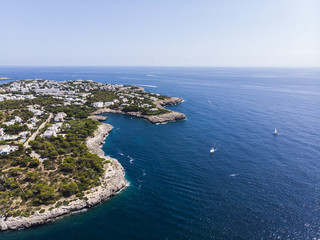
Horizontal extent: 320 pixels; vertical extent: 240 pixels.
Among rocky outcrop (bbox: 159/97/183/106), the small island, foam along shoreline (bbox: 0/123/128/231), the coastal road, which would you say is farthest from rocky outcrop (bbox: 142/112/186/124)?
the coastal road

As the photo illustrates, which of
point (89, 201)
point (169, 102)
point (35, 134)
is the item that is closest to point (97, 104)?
point (169, 102)

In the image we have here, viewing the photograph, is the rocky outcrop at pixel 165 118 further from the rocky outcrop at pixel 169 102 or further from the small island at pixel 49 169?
the rocky outcrop at pixel 169 102

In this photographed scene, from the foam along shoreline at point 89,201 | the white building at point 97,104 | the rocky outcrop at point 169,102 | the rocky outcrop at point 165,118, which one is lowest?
the foam along shoreline at point 89,201

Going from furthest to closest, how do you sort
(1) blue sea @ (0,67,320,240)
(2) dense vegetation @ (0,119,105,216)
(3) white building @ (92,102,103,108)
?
(3) white building @ (92,102,103,108) → (2) dense vegetation @ (0,119,105,216) → (1) blue sea @ (0,67,320,240)

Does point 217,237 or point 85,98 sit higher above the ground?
point 85,98

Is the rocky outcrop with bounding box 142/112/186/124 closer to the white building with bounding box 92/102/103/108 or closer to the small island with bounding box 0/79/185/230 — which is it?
the small island with bounding box 0/79/185/230

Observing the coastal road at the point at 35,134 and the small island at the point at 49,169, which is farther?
the coastal road at the point at 35,134

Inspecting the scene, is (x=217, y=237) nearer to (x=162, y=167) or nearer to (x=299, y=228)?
(x=299, y=228)

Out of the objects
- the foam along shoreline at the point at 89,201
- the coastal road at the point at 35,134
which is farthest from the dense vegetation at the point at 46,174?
the coastal road at the point at 35,134

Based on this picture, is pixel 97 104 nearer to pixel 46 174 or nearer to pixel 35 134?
pixel 35 134

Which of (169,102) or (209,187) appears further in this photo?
(169,102)

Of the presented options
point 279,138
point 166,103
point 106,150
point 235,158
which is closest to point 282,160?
point 235,158
